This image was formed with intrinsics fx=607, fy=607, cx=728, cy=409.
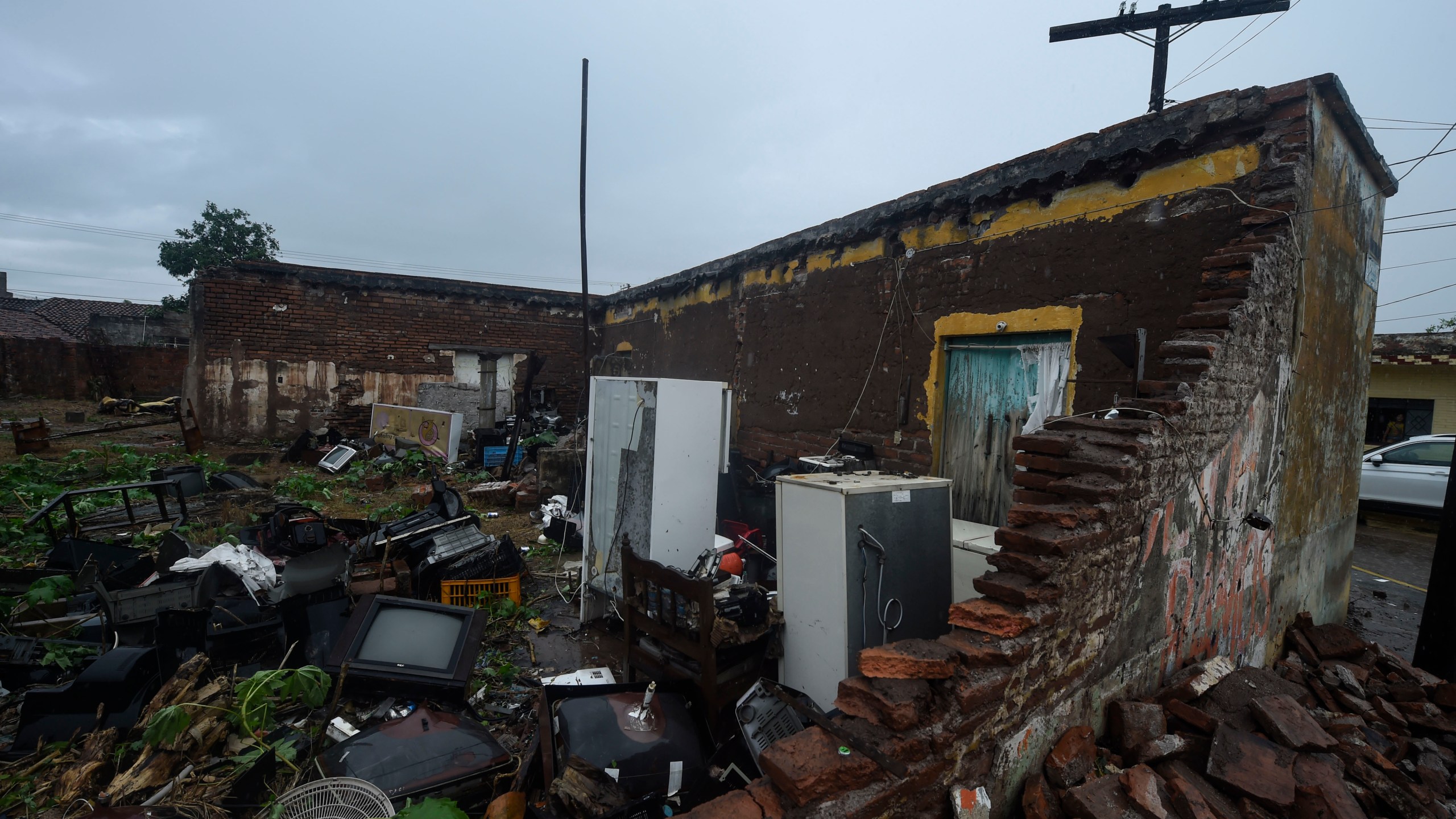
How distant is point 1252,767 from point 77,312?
126ft

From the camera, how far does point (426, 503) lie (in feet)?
25.7

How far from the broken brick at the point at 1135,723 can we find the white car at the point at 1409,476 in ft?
34.8

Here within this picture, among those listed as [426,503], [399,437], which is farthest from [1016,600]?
[399,437]

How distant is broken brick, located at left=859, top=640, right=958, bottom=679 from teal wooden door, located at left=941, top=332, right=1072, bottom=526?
284 centimetres

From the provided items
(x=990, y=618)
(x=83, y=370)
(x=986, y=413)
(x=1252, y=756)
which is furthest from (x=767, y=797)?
(x=83, y=370)

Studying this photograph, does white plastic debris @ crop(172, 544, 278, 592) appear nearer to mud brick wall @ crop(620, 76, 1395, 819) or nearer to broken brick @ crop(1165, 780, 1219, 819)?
mud brick wall @ crop(620, 76, 1395, 819)

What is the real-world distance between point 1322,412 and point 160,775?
7.64m

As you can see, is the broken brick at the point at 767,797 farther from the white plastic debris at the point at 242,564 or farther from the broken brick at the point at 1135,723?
the white plastic debris at the point at 242,564

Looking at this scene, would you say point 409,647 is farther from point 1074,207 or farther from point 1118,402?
point 1074,207

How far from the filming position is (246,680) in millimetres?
3428

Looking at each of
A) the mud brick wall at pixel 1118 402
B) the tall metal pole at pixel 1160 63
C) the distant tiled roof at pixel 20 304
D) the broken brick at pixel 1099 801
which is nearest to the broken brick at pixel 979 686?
the mud brick wall at pixel 1118 402

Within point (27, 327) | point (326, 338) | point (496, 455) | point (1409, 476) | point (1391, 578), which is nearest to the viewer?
point (1391, 578)

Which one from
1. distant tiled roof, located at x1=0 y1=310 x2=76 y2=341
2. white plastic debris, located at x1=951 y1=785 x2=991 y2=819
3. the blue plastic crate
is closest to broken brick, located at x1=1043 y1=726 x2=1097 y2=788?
white plastic debris, located at x1=951 y1=785 x2=991 y2=819

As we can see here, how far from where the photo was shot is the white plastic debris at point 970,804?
206 cm
